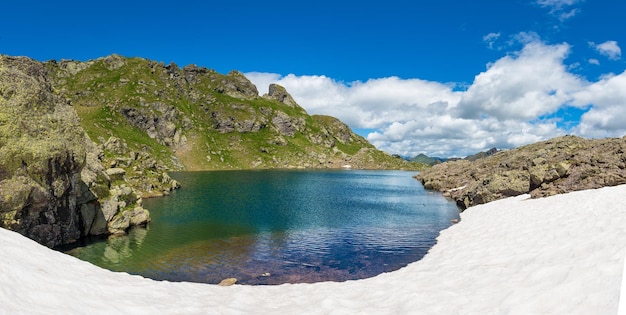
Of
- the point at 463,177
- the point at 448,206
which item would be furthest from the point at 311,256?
the point at 463,177

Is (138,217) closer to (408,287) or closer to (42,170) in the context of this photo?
(42,170)

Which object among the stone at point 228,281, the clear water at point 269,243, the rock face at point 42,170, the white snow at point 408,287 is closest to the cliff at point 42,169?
the rock face at point 42,170

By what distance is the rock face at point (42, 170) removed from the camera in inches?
1302

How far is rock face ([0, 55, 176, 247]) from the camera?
33062 millimetres

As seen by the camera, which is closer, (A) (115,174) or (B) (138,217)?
(B) (138,217)

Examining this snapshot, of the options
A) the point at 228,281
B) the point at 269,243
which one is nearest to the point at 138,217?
the point at 269,243

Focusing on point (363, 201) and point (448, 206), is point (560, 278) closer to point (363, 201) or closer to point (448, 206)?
point (448, 206)

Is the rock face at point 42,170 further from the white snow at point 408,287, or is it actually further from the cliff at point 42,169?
the white snow at point 408,287

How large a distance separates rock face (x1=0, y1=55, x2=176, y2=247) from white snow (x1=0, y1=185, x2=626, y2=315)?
766 inches

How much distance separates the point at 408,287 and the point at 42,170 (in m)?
38.7

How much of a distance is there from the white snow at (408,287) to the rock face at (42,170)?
1946 cm

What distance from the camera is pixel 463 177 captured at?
373ft

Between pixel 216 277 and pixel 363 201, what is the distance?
6028 centimetres

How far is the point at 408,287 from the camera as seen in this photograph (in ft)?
67.2
